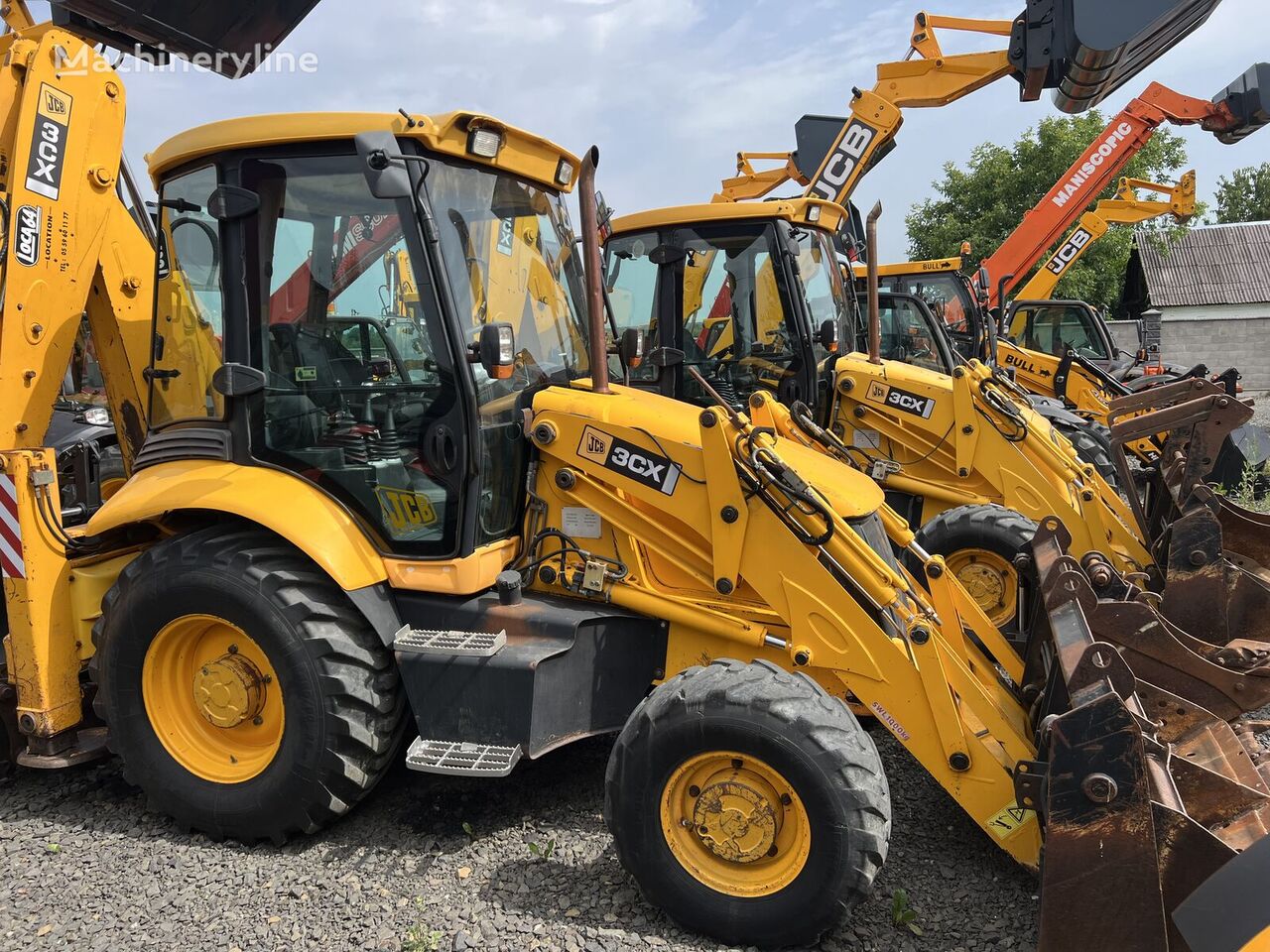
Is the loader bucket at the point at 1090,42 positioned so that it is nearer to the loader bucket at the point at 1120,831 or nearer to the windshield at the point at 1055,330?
the windshield at the point at 1055,330

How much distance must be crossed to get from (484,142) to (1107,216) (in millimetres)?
14196

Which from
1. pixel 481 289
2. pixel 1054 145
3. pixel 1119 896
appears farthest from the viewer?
pixel 1054 145

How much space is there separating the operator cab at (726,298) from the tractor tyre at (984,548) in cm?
127

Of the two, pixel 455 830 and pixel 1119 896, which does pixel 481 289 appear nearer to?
pixel 455 830

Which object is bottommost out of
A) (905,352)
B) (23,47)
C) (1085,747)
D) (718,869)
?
(718,869)

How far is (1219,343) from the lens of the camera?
24938 mm

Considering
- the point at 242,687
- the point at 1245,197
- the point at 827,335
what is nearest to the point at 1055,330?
the point at 827,335

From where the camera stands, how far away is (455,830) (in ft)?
11.3

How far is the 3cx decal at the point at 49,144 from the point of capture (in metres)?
3.55

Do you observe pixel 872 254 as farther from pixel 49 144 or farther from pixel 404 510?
pixel 49 144

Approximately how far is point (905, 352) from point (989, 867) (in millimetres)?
6504

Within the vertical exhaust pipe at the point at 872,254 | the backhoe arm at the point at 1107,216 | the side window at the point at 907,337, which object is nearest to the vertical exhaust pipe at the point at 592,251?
the vertical exhaust pipe at the point at 872,254

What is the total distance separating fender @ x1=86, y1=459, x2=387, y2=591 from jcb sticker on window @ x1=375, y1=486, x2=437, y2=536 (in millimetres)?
123

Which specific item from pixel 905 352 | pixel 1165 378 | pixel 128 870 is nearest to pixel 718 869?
pixel 128 870
